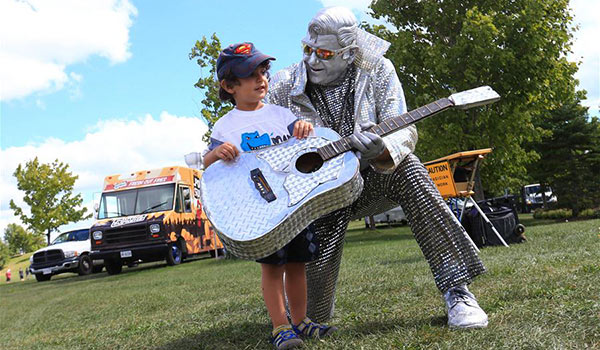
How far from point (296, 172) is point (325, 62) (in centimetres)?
89

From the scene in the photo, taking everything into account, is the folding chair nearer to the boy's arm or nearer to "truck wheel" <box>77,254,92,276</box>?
the boy's arm

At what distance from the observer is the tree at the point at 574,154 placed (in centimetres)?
2114

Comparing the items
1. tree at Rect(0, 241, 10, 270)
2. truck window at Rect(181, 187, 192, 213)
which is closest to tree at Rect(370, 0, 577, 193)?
truck window at Rect(181, 187, 192, 213)

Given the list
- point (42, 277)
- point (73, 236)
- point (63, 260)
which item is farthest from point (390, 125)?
point (73, 236)

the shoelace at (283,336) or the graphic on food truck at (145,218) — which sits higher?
the graphic on food truck at (145,218)

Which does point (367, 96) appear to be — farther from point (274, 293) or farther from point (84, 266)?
point (84, 266)

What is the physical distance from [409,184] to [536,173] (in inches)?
919

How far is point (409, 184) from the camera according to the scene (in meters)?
2.72

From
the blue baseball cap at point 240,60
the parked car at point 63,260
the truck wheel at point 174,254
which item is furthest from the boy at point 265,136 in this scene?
the parked car at point 63,260

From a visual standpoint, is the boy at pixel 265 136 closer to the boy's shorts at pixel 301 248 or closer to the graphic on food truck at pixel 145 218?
the boy's shorts at pixel 301 248

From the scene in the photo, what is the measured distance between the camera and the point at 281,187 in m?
2.36

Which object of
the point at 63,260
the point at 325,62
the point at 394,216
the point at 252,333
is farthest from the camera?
the point at 394,216

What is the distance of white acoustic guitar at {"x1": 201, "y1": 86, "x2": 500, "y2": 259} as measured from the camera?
7.32 ft

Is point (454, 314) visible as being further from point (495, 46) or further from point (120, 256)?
point (495, 46)
